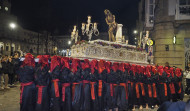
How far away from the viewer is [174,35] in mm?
15734

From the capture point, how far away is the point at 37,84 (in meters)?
5.35

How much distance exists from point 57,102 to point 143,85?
14.9 ft

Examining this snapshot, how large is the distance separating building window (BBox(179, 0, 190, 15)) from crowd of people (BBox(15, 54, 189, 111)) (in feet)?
34.4

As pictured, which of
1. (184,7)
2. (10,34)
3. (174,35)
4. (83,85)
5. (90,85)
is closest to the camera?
(83,85)

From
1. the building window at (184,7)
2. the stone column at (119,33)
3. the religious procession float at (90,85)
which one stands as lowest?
the religious procession float at (90,85)

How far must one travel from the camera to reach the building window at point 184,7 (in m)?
15.5

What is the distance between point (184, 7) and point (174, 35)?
9.45ft

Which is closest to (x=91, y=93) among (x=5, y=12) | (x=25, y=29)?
(x=5, y=12)

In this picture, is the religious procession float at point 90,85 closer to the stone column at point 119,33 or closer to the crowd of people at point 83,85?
the crowd of people at point 83,85

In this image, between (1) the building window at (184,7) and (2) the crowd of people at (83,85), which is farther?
(1) the building window at (184,7)

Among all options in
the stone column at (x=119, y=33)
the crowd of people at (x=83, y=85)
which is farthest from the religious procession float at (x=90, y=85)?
the stone column at (x=119, y=33)

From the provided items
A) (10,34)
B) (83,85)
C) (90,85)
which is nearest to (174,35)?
(90,85)

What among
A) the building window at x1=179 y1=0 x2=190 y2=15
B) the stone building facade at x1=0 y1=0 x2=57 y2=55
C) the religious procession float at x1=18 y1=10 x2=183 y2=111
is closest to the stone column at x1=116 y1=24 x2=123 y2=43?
the religious procession float at x1=18 y1=10 x2=183 y2=111

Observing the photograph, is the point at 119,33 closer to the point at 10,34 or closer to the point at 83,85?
the point at 83,85
